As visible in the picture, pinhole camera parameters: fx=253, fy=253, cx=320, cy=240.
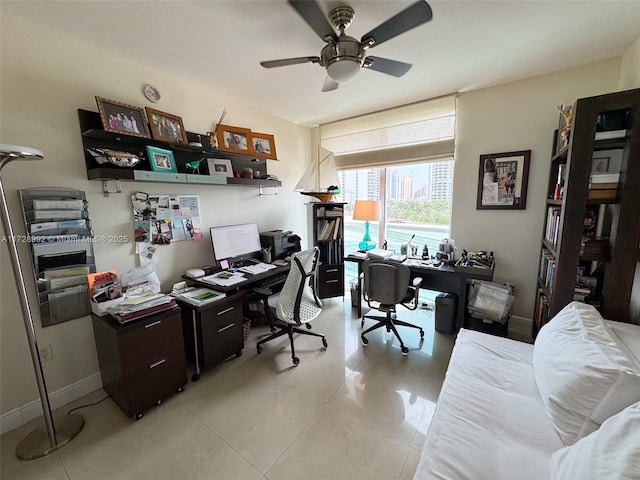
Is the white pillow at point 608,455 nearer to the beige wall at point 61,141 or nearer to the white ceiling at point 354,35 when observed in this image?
the white ceiling at point 354,35

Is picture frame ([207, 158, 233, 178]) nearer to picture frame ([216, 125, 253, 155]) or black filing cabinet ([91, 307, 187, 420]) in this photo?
picture frame ([216, 125, 253, 155])

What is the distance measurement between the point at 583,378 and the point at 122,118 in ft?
9.85

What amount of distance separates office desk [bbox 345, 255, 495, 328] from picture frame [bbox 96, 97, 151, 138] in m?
2.34

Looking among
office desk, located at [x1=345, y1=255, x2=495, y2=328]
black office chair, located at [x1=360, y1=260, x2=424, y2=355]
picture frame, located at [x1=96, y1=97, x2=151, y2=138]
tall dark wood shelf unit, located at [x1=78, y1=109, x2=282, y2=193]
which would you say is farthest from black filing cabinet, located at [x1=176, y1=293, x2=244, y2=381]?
office desk, located at [x1=345, y1=255, x2=495, y2=328]

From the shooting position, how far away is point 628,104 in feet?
4.49

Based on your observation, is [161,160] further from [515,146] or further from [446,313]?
[515,146]

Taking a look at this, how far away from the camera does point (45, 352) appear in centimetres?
174

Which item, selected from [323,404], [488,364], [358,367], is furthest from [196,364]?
[488,364]

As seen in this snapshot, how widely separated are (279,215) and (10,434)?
9.16 feet

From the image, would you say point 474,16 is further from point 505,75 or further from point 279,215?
point 279,215

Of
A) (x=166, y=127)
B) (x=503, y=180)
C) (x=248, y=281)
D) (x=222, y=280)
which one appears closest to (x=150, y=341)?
(x=222, y=280)

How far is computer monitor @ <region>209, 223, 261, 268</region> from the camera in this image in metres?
2.54

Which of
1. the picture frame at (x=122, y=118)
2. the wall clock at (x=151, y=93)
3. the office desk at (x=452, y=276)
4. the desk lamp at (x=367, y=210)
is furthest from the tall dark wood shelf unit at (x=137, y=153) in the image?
the office desk at (x=452, y=276)

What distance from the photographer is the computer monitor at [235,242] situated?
254 cm
